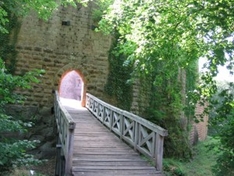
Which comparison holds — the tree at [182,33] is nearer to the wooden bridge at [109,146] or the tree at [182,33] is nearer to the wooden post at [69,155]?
the wooden bridge at [109,146]

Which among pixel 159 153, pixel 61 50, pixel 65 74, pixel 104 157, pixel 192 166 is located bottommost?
pixel 192 166

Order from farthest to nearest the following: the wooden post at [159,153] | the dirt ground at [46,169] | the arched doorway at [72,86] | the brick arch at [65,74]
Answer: the arched doorway at [72,86] < the brick arch at [65,74] < the dirt ground at [46,169] < the wooden post at [159,153]

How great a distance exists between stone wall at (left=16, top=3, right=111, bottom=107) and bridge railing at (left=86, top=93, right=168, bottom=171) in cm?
228

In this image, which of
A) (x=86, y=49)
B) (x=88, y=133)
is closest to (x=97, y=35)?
(x=86, y=49)

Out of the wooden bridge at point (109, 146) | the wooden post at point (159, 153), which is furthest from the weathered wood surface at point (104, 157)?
the wooden post at point (159, 153)

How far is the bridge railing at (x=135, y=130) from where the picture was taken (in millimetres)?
5383

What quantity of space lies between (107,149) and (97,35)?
24.0 feet

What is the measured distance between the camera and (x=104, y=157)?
577 centimetres

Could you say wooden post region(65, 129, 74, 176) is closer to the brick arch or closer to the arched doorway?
the brick arch

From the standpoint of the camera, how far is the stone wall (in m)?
11.3

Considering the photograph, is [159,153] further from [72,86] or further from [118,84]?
[72,86]

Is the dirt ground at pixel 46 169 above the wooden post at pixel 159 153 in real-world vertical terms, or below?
below

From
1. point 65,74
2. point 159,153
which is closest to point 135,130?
point 159,153

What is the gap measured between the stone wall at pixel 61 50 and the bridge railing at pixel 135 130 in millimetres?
2277
